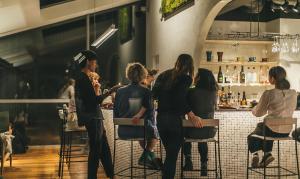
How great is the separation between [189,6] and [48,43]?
3812 millimetres

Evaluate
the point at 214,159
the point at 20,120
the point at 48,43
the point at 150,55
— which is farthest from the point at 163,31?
the point at 214,159

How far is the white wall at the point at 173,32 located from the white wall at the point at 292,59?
1.97 m

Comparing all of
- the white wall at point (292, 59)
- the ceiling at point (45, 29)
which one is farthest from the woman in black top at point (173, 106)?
the ceiling at point (45, 29)

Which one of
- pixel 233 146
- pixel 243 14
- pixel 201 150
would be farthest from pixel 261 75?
pixel 201 150

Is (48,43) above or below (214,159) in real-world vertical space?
above

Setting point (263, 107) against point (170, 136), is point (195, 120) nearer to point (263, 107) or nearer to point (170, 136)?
point (170, 136)

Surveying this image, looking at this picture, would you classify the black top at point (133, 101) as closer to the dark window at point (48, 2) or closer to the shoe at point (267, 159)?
the shoe at point (267, 159)

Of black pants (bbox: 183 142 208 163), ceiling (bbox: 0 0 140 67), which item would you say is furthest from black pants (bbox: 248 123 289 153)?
ceiling (bbox: 0 0 140 67)

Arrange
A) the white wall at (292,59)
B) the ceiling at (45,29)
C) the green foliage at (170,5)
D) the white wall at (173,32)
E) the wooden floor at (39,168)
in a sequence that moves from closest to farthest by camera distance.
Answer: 1. the wooden floor at (39,168)
2. the white wall at (173,32)
3. the green foliage at (170,5)
4. the white wall at (292,59)
5. the ceiling at (45,29)

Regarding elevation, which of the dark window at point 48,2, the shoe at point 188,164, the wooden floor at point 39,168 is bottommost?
the wooden floor at point 39,168

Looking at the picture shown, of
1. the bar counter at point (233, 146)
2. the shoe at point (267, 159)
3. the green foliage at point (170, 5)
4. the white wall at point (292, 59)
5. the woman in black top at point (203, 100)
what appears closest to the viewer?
the woman in black top at point (203, 100)

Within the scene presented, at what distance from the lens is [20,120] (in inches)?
330

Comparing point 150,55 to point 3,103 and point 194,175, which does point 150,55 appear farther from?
point 194,175

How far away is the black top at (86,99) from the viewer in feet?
→ 13.8
